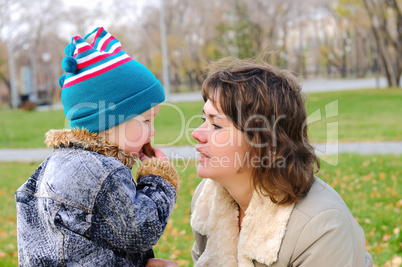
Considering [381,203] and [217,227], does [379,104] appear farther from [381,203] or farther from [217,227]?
[217,227]

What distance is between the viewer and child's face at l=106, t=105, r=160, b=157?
211cm

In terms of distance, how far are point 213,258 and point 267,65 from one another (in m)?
1.06

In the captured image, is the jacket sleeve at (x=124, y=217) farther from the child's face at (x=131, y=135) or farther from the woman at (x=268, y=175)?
the woman at (x=268, y=175)

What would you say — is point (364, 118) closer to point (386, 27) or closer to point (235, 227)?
point (386, 27)

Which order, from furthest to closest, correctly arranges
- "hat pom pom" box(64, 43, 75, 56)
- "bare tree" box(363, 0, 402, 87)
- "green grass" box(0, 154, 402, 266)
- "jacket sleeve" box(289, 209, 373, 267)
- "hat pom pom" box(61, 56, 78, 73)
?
"bare tree" box(363, 0, 402, 87)
"green grass" box(0, 154, 402, 266)
"hat pom pom" box(64, 43, 75, 56)
"hat pom pom" box(61, 56, 78, 73)
"jacket sleeve" box(289, 209, 373, 267)

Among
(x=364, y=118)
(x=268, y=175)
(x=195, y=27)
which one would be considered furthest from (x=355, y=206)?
(x=195, y=27)

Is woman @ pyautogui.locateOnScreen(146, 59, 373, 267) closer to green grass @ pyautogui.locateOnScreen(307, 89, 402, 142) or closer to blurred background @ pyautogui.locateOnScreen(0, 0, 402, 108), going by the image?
green grass @ pyautogui.locateOnScreen(307, 89, 402, 142)

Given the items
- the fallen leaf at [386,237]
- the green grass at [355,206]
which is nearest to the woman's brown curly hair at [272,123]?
the green grass at [355,206]

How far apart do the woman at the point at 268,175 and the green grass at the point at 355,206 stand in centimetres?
208

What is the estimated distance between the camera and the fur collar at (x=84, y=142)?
2.00 metres

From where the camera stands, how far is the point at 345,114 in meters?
15.4

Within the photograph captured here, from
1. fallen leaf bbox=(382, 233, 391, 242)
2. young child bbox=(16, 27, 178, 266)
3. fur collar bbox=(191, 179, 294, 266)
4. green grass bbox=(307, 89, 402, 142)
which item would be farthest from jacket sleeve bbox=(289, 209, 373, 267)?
green grass bbox=(307, 89, 402, 142)

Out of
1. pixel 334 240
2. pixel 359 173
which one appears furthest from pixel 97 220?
pixel 359 173

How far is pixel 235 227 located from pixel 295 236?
19.0 inches
